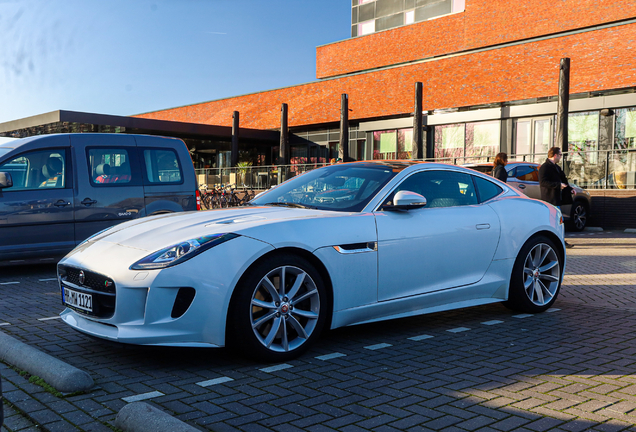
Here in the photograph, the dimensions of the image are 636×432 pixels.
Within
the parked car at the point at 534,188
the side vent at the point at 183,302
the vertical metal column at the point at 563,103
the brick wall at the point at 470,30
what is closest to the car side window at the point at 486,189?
the side vent at the point at 183,302

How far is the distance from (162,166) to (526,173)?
10266 mm

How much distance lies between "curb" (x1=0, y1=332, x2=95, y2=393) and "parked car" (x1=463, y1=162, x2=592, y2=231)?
11152 mm

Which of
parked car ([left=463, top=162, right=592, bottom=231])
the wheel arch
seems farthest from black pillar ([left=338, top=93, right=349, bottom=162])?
the wheel arch

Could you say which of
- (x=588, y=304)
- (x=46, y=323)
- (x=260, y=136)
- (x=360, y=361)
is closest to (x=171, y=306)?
(x=360, y=361)

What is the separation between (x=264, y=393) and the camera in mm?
3658

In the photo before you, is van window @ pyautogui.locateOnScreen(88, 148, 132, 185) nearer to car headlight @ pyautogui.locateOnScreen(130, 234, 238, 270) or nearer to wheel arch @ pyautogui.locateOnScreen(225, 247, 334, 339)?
car headlight @ pyautogui.locateOnScreen(130, 234, 238, 270)

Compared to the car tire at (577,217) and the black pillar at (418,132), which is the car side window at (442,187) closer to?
the car tire at (577,217)

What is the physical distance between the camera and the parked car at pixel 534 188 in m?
15.4

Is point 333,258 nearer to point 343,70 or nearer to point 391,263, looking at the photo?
point 391,263

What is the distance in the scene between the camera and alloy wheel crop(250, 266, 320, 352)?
4.24 metres

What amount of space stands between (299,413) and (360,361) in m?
1.11

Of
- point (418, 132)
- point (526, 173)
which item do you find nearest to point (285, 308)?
point (526, 173)

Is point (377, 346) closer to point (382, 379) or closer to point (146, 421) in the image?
point (382, 379)

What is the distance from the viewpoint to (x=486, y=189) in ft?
19.5
